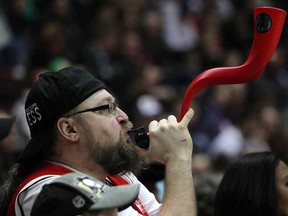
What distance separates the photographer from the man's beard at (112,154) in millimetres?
3650

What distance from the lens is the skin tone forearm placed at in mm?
3445

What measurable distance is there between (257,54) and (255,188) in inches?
29.2

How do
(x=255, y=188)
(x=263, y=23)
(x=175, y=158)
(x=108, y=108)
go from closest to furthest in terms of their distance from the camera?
(x=175, y=158), (x=263, y=23), (x=108, y=108), (x=255, y=188)

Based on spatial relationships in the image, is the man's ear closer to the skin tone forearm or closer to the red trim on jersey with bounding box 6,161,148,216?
the red trim on jersey with bounding box 6,161,148,216

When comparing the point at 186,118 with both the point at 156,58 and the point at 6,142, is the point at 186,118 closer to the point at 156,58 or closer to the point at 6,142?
the point at 6,142

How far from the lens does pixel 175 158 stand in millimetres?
3533

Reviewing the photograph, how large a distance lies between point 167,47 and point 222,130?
2.18 meters

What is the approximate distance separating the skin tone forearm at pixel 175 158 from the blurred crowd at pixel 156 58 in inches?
141

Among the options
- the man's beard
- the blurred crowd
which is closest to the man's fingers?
the man's beard

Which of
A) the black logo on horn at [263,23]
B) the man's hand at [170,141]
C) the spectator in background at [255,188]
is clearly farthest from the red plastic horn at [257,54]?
the spectator in background at [255,188]

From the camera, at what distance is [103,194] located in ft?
9.64

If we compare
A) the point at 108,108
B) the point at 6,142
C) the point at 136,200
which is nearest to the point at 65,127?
the point at 108,108

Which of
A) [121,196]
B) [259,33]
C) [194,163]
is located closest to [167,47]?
[194,163]

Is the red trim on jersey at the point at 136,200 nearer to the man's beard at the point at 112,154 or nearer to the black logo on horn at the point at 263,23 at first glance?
the man's beard at the point at 112,154
